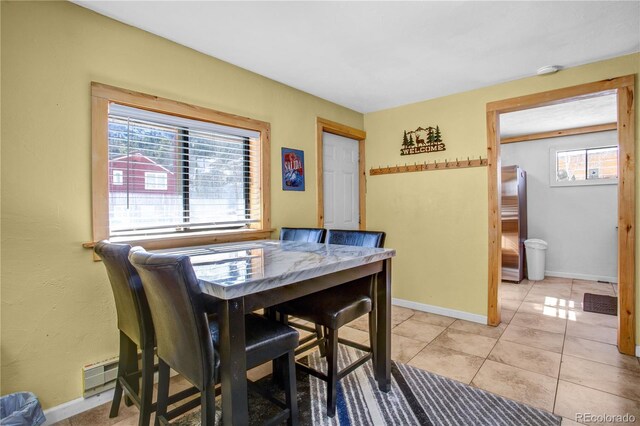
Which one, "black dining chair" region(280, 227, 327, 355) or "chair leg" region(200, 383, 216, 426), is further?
"black dining chair" region(280, 227, 327, 355)

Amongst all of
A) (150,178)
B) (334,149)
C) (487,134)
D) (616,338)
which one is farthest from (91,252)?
(616,338)

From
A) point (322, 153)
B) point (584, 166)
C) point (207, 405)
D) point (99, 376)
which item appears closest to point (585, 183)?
point (584, 166)

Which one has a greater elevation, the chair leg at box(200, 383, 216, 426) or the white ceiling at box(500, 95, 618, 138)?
the white ceiling at box(500, 95, 618, 138)

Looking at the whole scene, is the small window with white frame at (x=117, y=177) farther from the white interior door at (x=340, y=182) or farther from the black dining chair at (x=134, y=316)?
the white interior door at (x=340, y=182)

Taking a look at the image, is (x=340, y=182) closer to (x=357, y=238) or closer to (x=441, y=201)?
(x=441, y=201)

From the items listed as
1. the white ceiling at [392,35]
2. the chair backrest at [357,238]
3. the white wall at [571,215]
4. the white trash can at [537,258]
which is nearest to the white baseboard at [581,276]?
the white wall at [571,215]

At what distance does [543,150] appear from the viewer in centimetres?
535

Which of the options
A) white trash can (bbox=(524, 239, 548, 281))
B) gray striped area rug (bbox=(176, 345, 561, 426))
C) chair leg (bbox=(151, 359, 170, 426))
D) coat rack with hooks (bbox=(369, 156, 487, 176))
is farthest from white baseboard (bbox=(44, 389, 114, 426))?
white trash can (bbox=(524, 239, 548, 281))

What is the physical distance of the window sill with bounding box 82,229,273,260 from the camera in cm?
214

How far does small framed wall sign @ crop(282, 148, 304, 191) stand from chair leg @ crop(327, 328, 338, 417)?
170 centimetres

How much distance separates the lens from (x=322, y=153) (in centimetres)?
364

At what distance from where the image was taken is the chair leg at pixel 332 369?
1.78m

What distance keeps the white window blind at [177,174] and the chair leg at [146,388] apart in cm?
92

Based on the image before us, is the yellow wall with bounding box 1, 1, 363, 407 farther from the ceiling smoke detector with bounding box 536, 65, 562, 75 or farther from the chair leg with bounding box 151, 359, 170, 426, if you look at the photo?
the ceiling smoke detector with bounding box 536, 65, 562, 75
